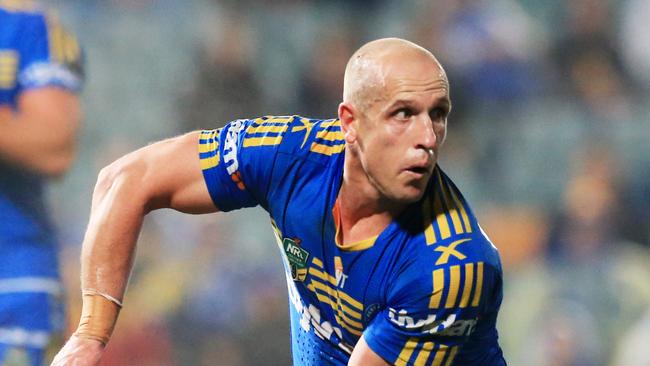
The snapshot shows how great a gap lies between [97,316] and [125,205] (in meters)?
0.30

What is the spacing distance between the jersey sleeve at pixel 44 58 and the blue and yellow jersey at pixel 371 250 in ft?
1.96

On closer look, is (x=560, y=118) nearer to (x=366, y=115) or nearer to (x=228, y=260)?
(x=228, y=260)

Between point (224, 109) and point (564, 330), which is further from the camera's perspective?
point (224, 109)

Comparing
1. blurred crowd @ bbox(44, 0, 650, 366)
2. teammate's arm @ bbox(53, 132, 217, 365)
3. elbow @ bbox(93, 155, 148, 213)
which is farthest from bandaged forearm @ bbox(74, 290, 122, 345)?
blurred crowd @ bbox(44, 0, 650, 366)

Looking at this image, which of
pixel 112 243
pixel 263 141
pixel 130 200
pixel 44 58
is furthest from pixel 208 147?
pixel 44 58

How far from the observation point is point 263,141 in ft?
9.53

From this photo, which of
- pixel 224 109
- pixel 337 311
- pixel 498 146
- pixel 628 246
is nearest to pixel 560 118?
pixel 498 146

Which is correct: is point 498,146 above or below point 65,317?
above

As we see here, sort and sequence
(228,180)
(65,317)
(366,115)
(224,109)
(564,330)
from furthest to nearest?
(224,109) < (564,330) < (65,317) < (228,180) < (366,115)

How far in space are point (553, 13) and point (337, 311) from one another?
4350mm

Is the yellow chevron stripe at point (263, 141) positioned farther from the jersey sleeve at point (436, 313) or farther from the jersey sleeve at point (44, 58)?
the jersey sleeve at point (44, 58)

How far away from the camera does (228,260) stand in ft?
20.4

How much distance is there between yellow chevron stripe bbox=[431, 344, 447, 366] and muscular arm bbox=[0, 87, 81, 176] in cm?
131

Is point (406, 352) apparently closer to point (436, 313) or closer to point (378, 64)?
point (436, 313)
